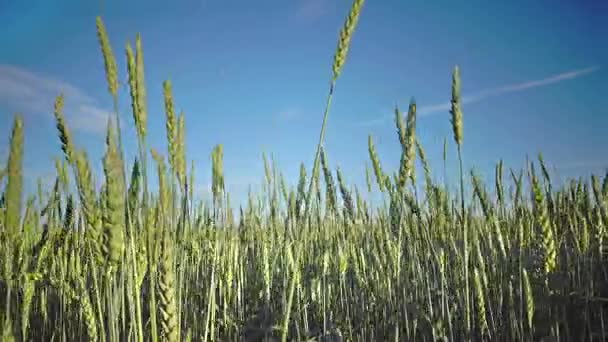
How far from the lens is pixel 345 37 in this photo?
2.85 feet

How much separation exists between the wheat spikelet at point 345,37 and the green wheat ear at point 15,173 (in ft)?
2.33

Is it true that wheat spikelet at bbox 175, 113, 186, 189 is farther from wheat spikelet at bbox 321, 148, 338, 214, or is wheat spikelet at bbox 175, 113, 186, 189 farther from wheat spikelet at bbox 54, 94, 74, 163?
wheat spikelet at bbox 321, 148, 338, 214

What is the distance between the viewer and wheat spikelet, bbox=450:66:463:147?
1349 millimetres

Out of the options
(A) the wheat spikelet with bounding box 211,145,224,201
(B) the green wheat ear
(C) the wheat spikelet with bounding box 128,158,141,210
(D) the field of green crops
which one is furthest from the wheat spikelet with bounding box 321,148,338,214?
(B) the green wheat ear

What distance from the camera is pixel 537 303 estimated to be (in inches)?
88.1

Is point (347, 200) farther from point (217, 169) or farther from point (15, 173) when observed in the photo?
point (15, 173)

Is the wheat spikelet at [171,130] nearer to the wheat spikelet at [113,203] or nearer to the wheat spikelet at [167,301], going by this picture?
the wheat spikelet at [113,203]

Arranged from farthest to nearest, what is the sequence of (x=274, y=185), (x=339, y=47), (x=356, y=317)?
(x=274, y=185) < (x=356, y=317) < (x=339, y=47)

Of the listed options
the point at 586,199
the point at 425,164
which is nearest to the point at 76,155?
the point at 425,164

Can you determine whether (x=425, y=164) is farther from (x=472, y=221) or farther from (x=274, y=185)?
(x=274, y=185)

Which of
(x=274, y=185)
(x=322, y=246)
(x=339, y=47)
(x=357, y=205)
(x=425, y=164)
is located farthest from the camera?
(x=322, y=246)

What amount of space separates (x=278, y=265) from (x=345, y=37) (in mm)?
2820

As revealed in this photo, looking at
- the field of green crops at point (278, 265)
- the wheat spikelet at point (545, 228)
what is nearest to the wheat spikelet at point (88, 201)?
the field of green crops at point (278, 265)

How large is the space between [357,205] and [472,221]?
30.0 inches
